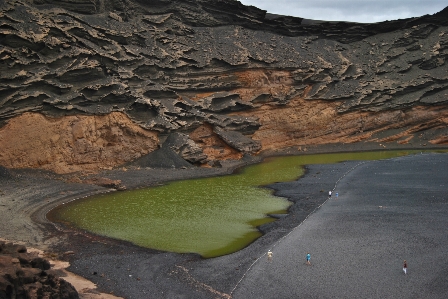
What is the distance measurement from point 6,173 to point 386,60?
40.8 m

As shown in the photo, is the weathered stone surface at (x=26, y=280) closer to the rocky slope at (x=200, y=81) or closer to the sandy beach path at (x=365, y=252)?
the sandy beach path at (x=365, y=252)

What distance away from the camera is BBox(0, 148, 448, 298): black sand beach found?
14.2 meters

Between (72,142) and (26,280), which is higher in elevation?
(72,142)

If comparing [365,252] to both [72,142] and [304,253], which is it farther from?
[72,142]

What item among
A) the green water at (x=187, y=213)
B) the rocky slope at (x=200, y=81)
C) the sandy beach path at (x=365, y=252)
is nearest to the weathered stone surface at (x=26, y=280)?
the sandy beach path at (x=365, y=252)

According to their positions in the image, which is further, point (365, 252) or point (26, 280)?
point (365, 252)

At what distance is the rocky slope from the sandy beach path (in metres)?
18.6

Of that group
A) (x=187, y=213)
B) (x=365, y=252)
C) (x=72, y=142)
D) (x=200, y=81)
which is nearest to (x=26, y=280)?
(x=365, y=252)

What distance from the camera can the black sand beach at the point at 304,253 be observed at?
1419cm

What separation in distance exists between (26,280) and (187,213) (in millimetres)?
13863

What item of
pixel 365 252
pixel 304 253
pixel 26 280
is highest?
pixel 26 280

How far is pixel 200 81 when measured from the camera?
150ft

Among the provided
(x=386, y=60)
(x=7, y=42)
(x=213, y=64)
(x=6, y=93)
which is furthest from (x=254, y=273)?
(x=386, y=60)

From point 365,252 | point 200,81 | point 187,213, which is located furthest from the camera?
point 200,81
